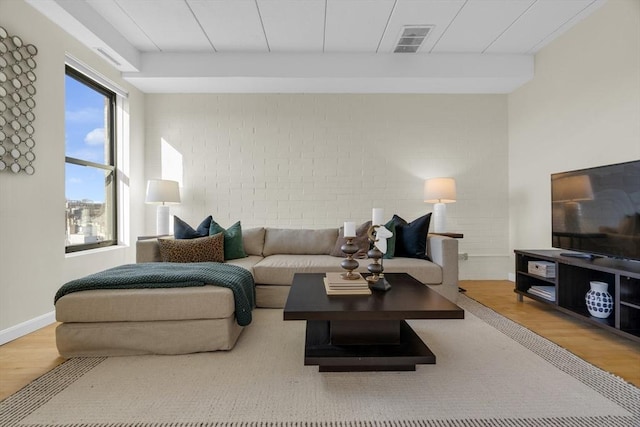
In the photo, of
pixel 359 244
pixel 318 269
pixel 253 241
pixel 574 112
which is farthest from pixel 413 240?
pixel 574 112

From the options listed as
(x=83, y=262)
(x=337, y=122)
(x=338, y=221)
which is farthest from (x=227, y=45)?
(x=83, y=262)

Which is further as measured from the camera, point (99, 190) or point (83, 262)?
point (99, 190)

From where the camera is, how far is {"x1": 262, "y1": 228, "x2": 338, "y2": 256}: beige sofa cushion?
3670 mm

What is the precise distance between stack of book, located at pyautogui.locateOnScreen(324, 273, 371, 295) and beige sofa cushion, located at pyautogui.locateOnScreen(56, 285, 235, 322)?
0.65 metres

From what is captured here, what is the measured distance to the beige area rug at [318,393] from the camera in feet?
4.64

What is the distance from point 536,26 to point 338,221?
286 centimetres

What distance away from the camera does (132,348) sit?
2.04 m

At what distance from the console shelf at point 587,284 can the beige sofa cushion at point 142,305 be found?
2536 mm

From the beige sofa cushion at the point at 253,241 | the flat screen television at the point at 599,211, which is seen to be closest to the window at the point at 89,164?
the beige sofa cushion at the point at 253,241

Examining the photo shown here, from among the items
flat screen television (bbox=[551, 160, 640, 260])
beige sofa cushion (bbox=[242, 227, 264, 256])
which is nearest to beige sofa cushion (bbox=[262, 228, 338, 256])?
beige sofa cushion (bbox=[242, 227, 264, 256])

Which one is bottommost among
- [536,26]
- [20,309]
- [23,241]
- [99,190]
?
[20,309]

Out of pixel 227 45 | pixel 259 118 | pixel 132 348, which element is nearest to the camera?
pixel 132 348

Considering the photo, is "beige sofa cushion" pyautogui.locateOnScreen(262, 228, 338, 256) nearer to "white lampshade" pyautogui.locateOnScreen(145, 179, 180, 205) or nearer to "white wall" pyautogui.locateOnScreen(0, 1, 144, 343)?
"white lampshade" pyautogui.locateOnScreen(145, 179, 180, 205)

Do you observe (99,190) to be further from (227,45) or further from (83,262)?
(227,45)
